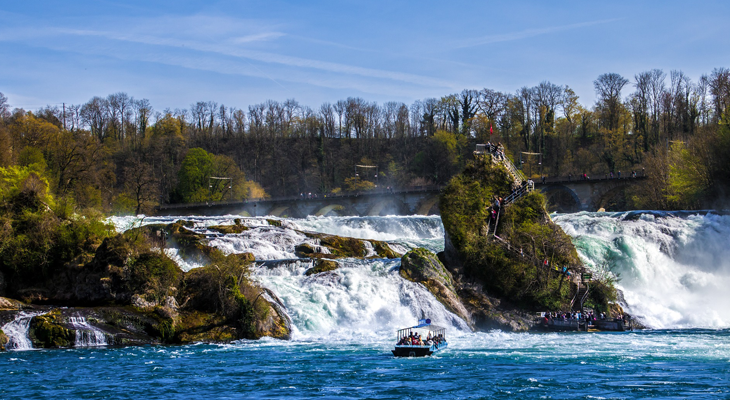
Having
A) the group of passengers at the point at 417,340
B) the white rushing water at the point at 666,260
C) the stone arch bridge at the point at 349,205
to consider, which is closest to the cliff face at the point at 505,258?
the white rushing water at the point at 666,260

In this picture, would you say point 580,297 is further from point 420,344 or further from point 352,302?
point 420,344

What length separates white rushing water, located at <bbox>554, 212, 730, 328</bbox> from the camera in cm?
3566

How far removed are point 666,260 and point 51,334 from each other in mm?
32862

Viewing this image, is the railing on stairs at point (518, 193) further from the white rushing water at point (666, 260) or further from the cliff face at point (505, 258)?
the white rushing water at point (666, 260)

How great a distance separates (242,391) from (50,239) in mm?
17543

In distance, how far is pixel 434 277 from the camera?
33.1m

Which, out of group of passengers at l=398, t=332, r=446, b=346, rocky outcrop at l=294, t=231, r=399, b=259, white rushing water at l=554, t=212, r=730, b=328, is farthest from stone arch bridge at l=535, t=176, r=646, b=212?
group of passengers at l=398, t=332, r=446, b=346

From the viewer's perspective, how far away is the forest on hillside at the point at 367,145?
196 feet

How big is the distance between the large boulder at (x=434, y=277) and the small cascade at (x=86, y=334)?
13680 mm

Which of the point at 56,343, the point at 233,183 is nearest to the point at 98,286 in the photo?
the point at 56,343

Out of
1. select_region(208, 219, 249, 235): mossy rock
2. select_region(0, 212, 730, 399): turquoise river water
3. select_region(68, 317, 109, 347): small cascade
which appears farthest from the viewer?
select_region(208, 219, 249, 235): mossy rock

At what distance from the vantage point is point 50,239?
32.4 metres

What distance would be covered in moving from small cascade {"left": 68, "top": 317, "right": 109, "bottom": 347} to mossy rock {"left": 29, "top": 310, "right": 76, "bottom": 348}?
0.21 meters

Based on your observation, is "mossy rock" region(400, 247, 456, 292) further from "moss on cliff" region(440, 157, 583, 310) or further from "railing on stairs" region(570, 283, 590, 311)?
"railing on stairs" region(570, 283, 590, 311)
